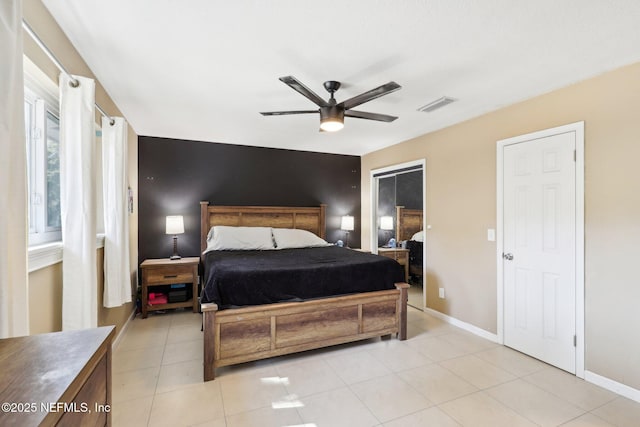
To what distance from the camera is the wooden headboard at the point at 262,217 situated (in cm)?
434

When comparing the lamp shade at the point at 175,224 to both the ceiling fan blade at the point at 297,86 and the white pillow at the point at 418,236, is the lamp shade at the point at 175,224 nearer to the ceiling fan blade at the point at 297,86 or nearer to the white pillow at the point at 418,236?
the ceiling fan blade at the point at 297,86

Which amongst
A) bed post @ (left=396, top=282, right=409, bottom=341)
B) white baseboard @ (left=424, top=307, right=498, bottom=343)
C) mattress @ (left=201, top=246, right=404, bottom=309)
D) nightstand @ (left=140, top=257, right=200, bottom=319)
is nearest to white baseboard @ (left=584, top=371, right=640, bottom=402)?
white baseboard @ (left=424, top=307, right=498, bottom=343)

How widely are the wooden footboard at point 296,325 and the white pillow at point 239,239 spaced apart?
1.59 metres

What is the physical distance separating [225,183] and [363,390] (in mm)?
3443

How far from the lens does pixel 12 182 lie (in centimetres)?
111

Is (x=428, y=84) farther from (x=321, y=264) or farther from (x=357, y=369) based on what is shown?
(x=357, y=369)

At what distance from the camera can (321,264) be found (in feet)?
9.52

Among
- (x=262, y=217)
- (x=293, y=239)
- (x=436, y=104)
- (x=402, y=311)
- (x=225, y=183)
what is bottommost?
(x=402, y=311)

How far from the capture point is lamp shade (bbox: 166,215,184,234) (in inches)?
153

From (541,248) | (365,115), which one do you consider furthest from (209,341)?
(541,248)

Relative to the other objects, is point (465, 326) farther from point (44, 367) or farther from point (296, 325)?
point (44, 367)

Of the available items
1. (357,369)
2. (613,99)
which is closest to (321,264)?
(357,369)

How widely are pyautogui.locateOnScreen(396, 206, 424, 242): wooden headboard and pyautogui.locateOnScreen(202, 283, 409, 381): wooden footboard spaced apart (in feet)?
5.78

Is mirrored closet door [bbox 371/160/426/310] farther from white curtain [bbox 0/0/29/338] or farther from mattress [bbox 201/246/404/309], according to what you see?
white curtain [bbox 0/0/29/338]
